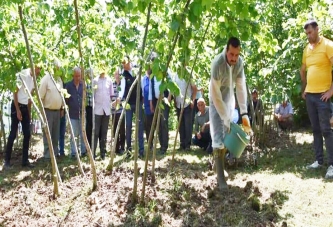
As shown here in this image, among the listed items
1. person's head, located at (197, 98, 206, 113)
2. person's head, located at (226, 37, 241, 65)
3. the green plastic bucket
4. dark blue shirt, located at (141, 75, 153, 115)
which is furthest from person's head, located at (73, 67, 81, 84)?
the green plastic bucket

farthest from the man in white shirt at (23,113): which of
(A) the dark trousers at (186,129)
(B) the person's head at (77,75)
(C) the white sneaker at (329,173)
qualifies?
(C) the white sneaker at (329,173)

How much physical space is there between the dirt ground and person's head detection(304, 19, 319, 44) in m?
1.78

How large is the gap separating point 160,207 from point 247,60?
454 centimetres

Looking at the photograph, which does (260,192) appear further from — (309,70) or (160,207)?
(309,70)

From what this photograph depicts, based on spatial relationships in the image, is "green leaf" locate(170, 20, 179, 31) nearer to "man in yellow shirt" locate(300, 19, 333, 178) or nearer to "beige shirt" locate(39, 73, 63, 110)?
"man in yellow shirt" locate(300, 19, 333, 178)

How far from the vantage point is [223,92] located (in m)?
4.52

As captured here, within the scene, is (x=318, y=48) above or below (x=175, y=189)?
above

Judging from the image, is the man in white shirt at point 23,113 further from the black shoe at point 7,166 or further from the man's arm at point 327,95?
the man's arm at point 327,95

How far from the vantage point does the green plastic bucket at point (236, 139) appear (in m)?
4.07

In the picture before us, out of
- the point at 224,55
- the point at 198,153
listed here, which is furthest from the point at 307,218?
the point at 198,153

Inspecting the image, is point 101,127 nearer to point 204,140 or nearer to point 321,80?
point 204,140

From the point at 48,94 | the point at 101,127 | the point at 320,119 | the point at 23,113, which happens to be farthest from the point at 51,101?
the point at 320,119

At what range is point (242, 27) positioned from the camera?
374 centimetres

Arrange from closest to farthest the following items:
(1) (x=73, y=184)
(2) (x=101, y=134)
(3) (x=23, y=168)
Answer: (1) (x=73, y=184)
(3) (x=23, y=168)
(2) (x=101, y=134)
